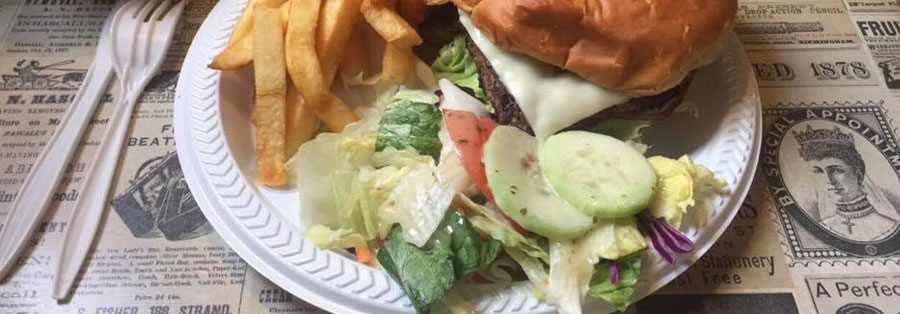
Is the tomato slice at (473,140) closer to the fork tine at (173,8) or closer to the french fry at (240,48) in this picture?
the french fry at (240,48)

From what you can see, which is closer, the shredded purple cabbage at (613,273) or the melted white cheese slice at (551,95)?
the shredded purple cabbage at (613,273)

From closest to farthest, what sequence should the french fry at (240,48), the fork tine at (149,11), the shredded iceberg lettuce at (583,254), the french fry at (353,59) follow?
the shredded iceberg lettuce at (583,254) → the french fry at (240,48) → the french fry at (353,59) → the fork tine at (149,11)

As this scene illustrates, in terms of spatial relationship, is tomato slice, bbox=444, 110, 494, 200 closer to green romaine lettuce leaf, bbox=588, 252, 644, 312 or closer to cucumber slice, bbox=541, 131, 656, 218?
cucumber slice, bbox=541, 131, 656, 218

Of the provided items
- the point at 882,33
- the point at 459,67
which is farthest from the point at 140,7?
the point at 882,33

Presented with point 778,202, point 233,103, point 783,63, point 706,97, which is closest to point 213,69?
point 233,103

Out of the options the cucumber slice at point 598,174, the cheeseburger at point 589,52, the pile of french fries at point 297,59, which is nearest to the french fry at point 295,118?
the pile of french fries at point 297,59

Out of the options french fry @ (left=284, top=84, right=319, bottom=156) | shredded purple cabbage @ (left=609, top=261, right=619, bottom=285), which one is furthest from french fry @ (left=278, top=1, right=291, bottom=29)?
shredded purple cabbage @ (left=609, top=261, right=619, bottom=285)
